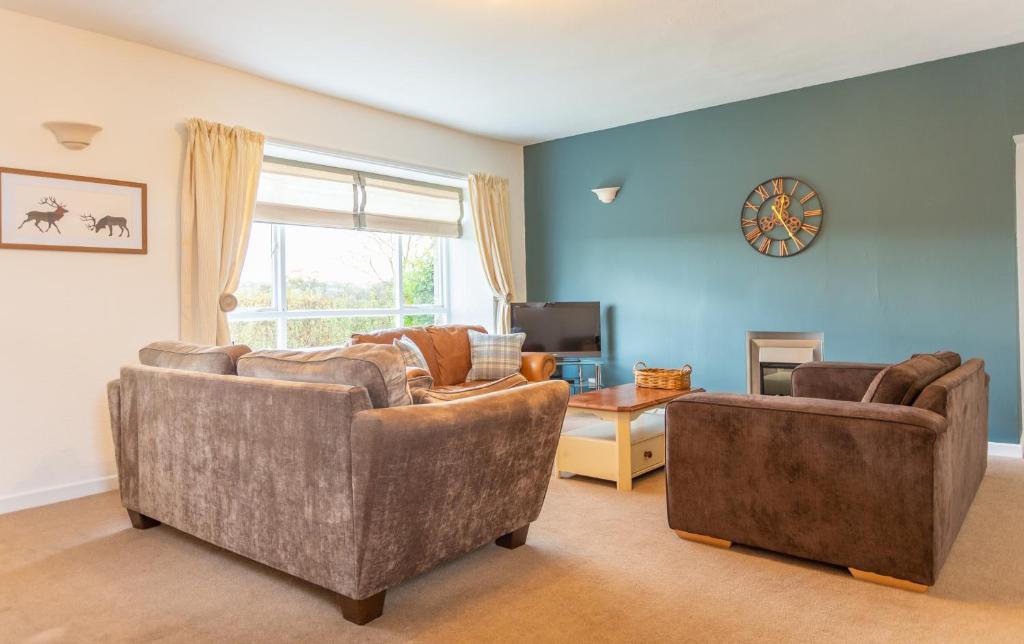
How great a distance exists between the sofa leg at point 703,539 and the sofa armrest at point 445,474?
0.65 meters

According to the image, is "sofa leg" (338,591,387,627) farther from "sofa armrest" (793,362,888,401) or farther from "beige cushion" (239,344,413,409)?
"sofa armrest" (793,362,888,401)

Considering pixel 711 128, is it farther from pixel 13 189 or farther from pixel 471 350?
pixel 13 189

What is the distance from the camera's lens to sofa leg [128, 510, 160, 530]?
3.11m

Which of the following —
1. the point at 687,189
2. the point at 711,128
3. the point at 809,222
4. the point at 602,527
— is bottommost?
the point at 602,527

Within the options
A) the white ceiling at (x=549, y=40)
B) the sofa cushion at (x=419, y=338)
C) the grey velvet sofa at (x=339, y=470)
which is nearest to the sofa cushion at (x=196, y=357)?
the grey velvet sofa at (x=339, y=470)

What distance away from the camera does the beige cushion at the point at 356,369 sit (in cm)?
221

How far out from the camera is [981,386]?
3389 millimetres

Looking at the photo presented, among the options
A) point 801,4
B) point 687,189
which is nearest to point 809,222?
point 687,189

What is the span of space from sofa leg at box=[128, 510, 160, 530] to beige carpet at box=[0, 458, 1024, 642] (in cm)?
6

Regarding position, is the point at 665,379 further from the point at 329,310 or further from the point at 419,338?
the point at 329,310

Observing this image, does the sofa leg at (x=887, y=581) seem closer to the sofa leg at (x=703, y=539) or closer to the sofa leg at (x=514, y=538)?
the sofa leg at (x=703, y=539)

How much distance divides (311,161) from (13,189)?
80.6 inches

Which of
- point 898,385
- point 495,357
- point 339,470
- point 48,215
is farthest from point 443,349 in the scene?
point 898,385

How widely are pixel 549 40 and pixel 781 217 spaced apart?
7.87 ft
